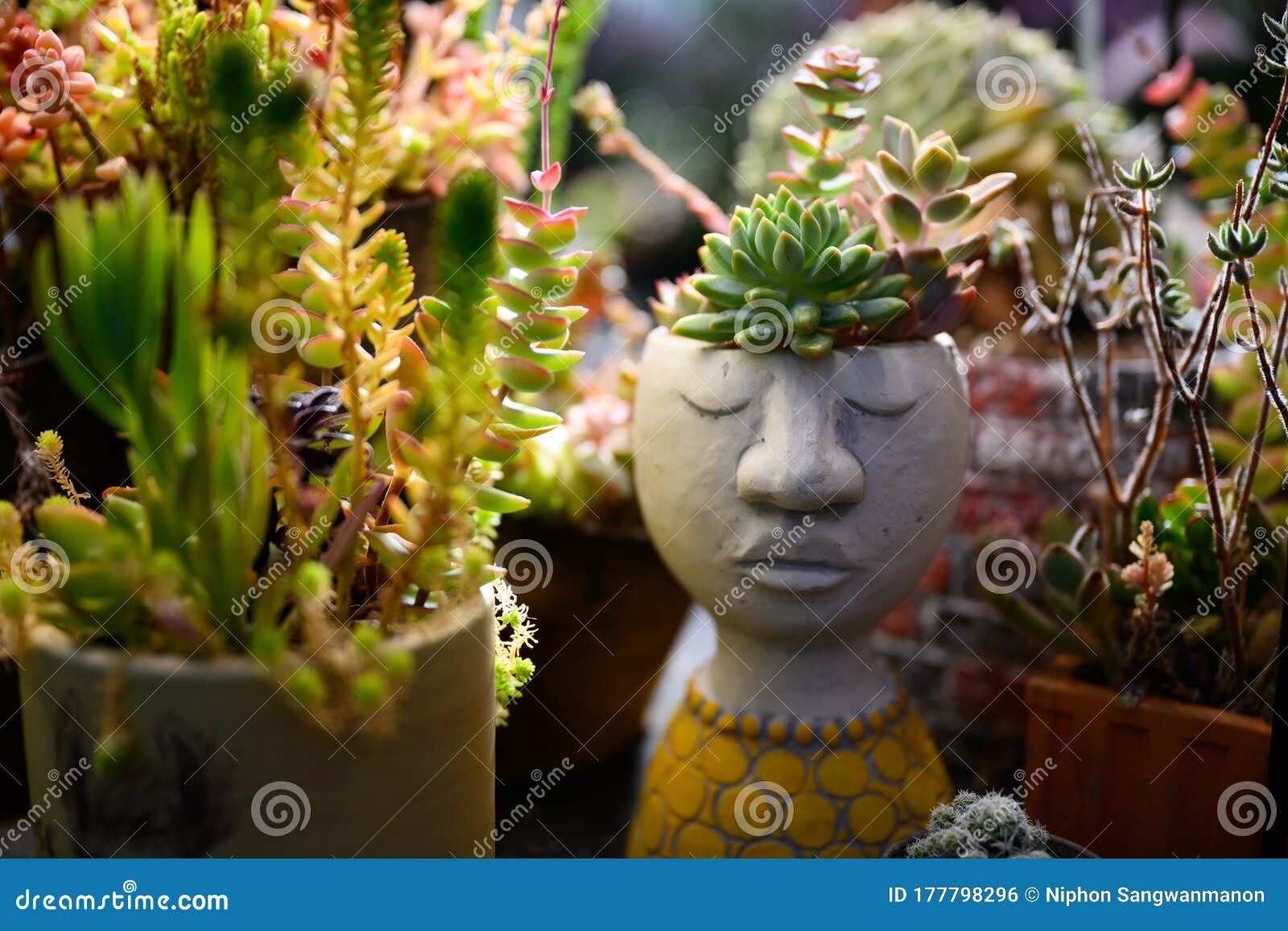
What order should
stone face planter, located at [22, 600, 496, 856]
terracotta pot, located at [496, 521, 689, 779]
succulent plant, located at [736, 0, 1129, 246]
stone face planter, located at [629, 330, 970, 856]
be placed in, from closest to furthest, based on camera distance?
stone face planter, located at [22, 600, 496, 856] < stone face planter, located at [629, 330, 970, 856] < terracotta pot, located at [496, 521, 689, 779] < succulent plant, located at [736, 0, 1129, 246]

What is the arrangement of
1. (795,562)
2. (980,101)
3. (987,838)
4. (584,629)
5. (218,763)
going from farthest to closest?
(980,101), (584,629), (795,562), (987,838), (218,763)

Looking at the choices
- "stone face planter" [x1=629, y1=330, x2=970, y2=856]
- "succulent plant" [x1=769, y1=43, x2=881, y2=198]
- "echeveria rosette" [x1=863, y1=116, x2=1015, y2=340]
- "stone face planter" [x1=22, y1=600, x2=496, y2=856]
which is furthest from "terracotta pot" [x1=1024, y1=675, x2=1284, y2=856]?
"stone face planter" [x1=22, y1=600, x2=496, y2=856]

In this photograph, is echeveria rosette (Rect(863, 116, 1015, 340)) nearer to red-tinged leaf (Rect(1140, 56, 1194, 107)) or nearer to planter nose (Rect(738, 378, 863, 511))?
planter nose (Rect(738, 378, 863, 511))

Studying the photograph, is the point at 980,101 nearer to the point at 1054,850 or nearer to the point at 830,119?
the point at 830,119

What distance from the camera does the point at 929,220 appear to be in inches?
35.8

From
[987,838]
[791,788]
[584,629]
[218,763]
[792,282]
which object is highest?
[792,282]

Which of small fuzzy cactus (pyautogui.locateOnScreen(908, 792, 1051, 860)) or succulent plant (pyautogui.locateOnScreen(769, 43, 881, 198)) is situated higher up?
succulent plant (pyautogui.locateOnScreen(769, 43, 881, 198))

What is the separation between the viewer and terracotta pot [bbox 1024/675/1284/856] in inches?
36.2

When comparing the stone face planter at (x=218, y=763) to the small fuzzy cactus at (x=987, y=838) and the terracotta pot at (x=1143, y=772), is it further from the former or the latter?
the terracotta pot at (x=1143, y=772)

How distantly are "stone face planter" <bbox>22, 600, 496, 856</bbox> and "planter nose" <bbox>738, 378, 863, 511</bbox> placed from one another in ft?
0.99

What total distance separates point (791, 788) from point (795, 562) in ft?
0.65

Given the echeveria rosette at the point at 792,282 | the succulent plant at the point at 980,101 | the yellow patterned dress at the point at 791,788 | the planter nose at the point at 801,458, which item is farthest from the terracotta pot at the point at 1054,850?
the succulent plant at the point at 980,101

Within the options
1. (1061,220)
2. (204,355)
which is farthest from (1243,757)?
(204,355)

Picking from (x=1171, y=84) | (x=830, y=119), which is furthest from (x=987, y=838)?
(x=1171, y=84)
